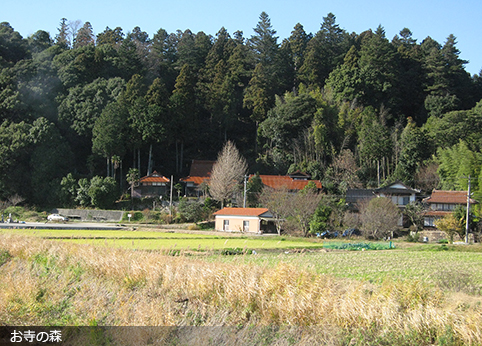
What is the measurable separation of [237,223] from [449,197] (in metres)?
14.2

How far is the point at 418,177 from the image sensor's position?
3319 cm

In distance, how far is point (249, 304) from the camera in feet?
23.9

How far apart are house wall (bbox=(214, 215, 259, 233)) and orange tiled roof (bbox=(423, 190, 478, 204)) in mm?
11777

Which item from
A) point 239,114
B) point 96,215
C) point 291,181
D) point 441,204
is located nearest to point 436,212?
point 441,204

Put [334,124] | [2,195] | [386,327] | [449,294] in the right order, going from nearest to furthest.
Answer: [386,327], [449,294], [2,195], [334,124]

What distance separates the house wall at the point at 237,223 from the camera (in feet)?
92.6

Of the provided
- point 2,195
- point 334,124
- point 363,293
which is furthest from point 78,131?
point 363,293

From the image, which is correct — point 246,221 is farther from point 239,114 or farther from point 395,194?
point 239,114

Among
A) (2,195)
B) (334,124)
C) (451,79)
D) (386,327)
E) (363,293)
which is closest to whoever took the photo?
(386,327)

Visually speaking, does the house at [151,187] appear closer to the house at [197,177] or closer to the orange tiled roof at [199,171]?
the house at [197,177]

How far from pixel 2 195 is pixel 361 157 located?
28.4 meters

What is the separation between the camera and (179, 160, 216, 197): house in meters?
35.0

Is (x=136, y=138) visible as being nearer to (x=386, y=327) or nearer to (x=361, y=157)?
(x=361, y=157)

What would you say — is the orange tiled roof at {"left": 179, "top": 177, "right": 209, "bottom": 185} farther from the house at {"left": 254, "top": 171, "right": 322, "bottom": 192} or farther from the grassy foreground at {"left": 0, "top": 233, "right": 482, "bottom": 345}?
the grassy foreground at {"left": 0, "top": 233, "right": 482, "bottom": 345}
